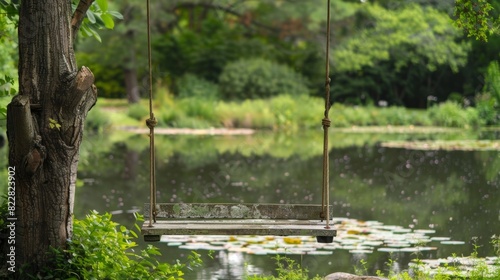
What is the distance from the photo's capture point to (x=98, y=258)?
4.78m

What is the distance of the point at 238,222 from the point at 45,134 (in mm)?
1145

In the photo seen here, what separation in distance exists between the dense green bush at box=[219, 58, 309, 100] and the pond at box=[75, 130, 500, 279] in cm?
641

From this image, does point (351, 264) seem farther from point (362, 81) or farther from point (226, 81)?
point (362, 81)

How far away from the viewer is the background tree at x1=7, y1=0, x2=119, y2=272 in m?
4.75

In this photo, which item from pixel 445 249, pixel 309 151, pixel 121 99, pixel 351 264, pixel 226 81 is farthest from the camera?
pixel 121 99

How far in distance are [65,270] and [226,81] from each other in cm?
2381

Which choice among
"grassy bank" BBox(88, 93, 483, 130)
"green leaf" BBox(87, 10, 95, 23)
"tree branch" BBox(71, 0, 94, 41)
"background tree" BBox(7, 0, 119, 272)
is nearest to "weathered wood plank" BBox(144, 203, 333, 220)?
"background tree" BBox(7, 0, 119, 272)

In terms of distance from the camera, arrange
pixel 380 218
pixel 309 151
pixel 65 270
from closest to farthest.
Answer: pixel 65 270, pixel 380 218, pixel 309 151

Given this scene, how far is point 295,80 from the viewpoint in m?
28.9

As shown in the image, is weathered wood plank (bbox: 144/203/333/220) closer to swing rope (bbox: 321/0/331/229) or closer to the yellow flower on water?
swing rope (bbox: 321/0/331/229)

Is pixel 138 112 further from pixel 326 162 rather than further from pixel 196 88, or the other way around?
pixel 326 162

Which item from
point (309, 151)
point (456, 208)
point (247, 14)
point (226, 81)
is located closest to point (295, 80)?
point (226, 81)

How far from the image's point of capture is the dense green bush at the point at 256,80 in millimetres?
27984

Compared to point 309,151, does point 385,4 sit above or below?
above
